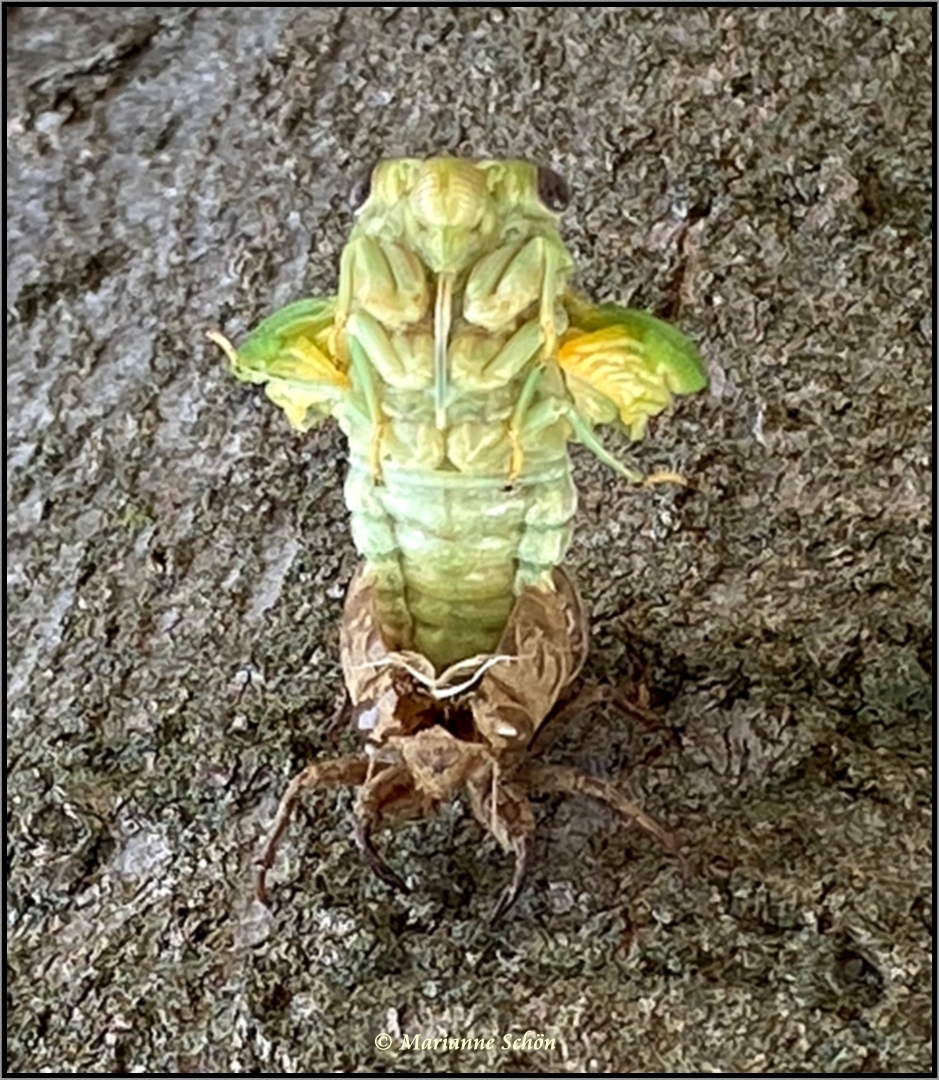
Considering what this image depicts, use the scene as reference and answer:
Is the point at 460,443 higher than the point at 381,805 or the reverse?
higher

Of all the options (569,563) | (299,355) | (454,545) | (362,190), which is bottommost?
(569,563)

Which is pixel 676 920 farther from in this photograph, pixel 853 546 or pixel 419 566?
pixel 853 546

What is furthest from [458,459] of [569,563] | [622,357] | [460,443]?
[569,563]

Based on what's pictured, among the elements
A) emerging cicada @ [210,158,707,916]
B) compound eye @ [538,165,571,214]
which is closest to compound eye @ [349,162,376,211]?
emerging cicada @ [210,158,707,916]

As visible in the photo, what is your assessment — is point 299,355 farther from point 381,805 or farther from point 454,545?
point 381,805

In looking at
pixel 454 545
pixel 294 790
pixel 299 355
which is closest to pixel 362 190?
pixel 299 355

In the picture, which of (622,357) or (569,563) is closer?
(622,357)

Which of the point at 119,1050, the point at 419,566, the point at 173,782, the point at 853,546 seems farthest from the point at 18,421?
the point at 853,546
